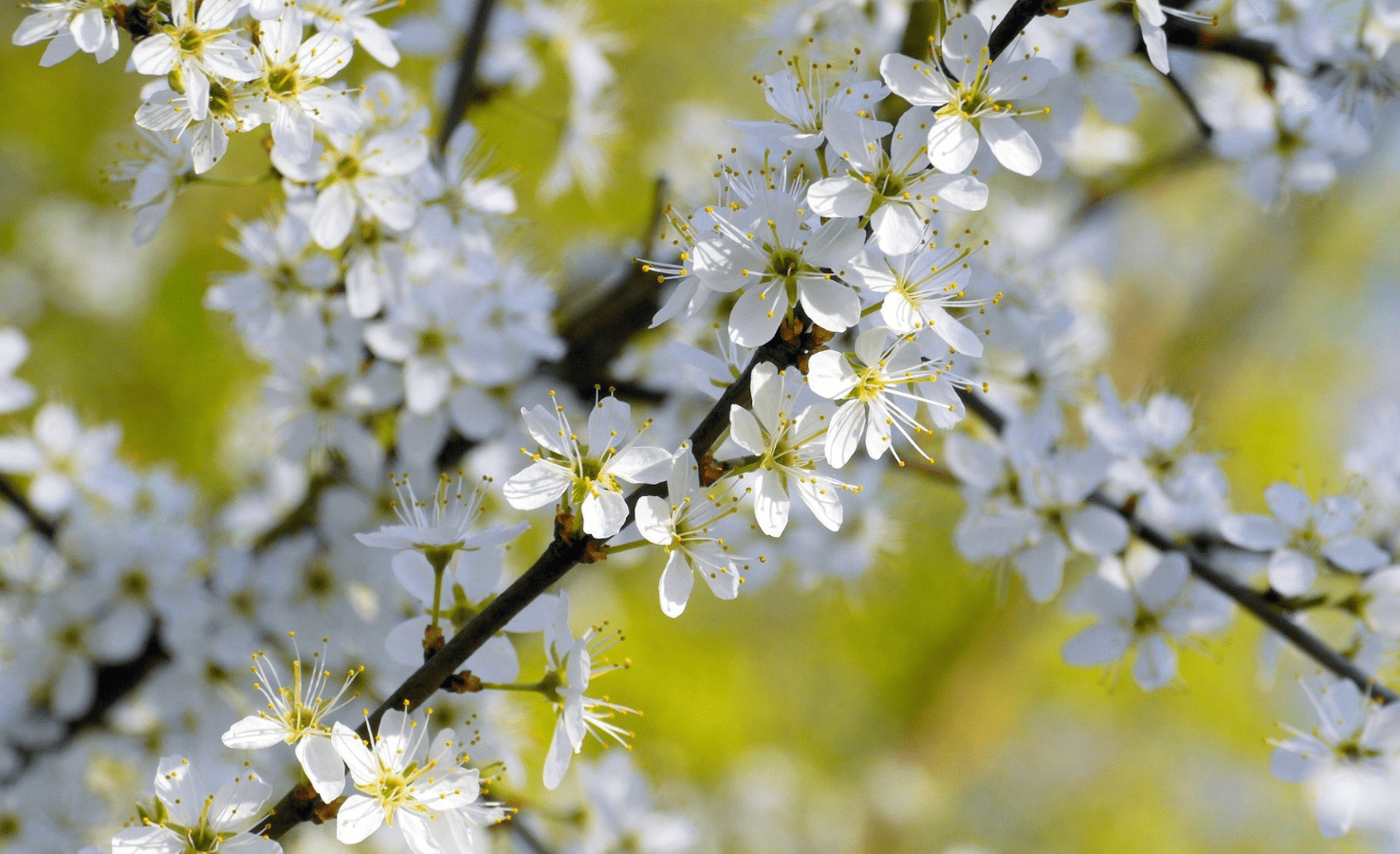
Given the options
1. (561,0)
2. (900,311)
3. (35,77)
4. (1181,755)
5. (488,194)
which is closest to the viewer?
(900,311)

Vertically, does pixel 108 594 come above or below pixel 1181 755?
above

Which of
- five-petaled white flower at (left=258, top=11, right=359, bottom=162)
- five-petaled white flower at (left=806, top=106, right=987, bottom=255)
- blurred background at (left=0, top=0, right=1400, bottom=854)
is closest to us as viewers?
five-petaled white flower at (left=806, top=106, right=987, bottom=255)

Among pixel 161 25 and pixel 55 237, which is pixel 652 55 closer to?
pixel 55 237

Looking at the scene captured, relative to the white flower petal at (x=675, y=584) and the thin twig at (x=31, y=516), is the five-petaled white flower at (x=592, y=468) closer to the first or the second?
the white flower petal at (x=675, y=584)

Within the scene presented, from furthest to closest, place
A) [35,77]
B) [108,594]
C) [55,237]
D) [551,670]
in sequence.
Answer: [35,77] < [55,237] < [108,594] < [551,670]

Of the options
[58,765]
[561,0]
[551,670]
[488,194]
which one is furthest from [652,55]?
[551,670]

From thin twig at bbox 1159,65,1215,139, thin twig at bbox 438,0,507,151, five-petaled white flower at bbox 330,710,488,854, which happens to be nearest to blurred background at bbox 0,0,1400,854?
thin twig at bbox 438,0,507,151

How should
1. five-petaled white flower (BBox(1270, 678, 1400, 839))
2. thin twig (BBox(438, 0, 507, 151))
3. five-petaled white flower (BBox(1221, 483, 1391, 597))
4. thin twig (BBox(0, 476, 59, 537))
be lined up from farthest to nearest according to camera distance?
1. thin twig (BBox(438, 0, 507, 151))
2. thin twig (BBox(0, 476, 59, 537))
3. five-petaled white flower (BBox(1221, 483, 1391, 597))
4. five-petaled white flower (BBox(1270, 678, 1400, 839))

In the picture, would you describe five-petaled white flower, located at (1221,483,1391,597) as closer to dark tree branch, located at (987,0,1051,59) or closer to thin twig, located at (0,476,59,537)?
dark tree branch, located at (987,0,1051,59)

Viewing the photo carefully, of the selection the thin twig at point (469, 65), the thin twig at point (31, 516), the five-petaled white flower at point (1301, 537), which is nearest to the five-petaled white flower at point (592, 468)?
the five-petaled white flower at point (1301, 537)
